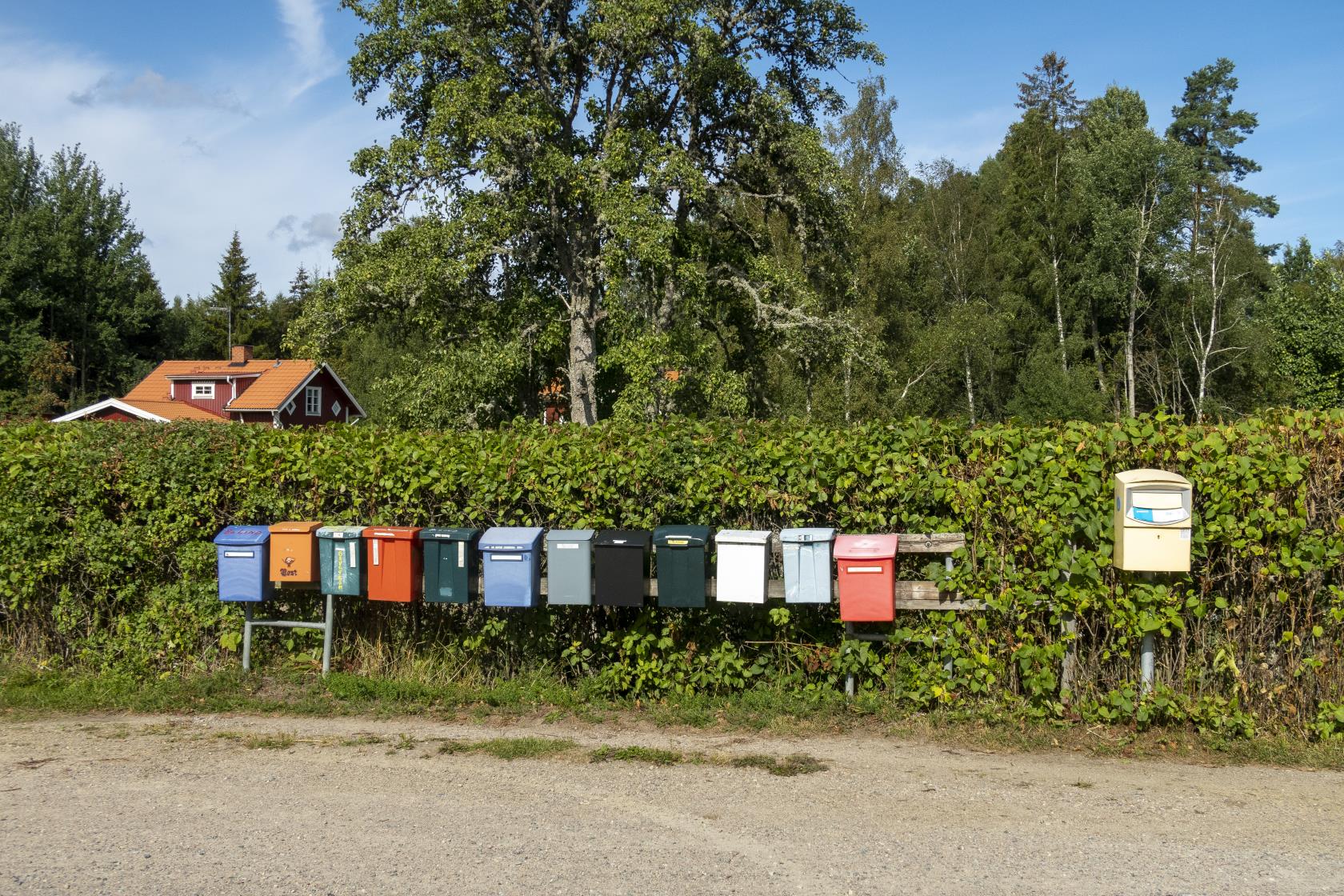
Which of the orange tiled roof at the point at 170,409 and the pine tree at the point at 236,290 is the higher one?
the pine tree at the point at 236,290

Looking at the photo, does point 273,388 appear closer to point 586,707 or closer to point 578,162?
point 578,162

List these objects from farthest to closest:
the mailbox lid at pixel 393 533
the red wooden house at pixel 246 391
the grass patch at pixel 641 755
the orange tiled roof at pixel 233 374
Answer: the red wooden house at pixel 246 391
the orange tiled roof at pixel 233 374
the mailbox lid at pixel 393 533
the grass patch at pixel 641 755

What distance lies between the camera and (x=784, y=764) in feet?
19.7

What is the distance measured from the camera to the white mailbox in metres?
6.66

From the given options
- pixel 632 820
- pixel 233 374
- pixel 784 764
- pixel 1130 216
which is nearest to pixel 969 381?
pixel 1130 216

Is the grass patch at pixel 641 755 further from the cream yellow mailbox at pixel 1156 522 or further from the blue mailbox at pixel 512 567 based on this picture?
the cream yellow mailbox at pixel 1156 522

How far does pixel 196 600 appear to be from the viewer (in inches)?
311

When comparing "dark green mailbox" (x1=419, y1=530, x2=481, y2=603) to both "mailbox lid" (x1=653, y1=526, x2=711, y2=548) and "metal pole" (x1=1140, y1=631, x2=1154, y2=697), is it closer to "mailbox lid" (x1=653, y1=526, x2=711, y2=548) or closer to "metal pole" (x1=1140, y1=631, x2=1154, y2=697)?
"mailbox lid" (x1=653, y1=526, x2=711, y2=548)

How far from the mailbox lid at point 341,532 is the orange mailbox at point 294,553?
9 cm

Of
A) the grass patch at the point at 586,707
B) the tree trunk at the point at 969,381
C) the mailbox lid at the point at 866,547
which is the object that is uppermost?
the tree trunk at the point at 969,381

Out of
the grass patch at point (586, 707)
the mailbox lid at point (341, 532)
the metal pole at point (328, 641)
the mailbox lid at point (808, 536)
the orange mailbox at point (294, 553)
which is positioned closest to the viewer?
the grass patch at point (586, 707)

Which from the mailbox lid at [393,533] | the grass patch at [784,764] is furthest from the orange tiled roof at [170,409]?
the grass patch at [784,764]

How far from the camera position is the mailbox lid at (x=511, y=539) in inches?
274

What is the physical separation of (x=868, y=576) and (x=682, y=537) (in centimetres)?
119
